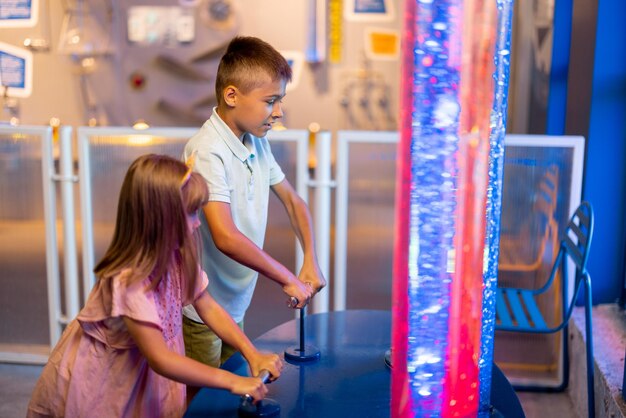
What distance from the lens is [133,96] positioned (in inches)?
169

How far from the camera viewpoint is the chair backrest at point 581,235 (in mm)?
1750

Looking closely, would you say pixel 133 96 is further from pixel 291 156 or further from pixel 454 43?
pixel 454 43

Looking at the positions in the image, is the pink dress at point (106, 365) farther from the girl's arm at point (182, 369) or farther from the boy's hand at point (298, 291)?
the boy's hand at point (298, 291)

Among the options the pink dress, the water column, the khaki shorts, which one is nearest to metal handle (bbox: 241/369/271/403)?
the pink dress

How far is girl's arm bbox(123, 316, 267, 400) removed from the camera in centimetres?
92

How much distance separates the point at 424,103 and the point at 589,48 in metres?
2.03

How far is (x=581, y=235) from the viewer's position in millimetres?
1858

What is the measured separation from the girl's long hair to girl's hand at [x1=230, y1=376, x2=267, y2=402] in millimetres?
217

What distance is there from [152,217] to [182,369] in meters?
0.23

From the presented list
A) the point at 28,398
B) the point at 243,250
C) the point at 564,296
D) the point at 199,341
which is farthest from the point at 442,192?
the point at 28,398

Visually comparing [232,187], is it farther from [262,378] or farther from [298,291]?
[262,378]

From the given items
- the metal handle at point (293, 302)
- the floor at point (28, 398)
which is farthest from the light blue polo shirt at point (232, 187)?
the floor at point (28, 398)

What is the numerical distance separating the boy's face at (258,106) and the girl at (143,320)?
0.83 ft

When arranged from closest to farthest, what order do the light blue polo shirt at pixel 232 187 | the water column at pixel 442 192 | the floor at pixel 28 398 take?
the water column at pixel 442 192 → the light blue polo shirt at pixel 232 187 → the floor at pixel 28 398
